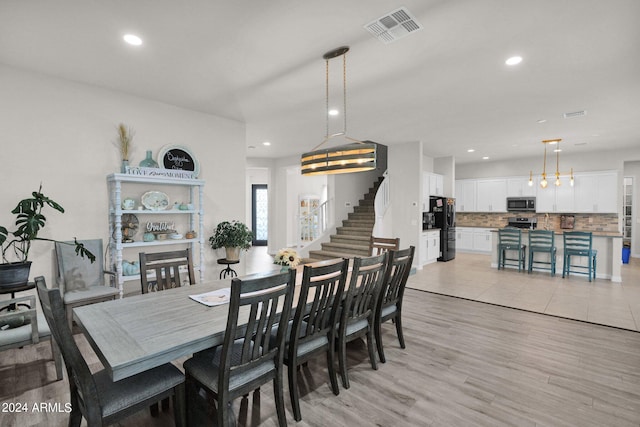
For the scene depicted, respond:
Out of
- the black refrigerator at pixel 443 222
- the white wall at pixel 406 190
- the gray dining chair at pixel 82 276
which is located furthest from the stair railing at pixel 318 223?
the gray dining chair at pixel 82 276

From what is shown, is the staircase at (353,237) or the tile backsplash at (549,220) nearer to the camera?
the staircase at (353,237)

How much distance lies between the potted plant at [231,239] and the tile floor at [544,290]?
2625 mm

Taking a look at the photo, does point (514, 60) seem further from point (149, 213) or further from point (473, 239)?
point (473, 239)

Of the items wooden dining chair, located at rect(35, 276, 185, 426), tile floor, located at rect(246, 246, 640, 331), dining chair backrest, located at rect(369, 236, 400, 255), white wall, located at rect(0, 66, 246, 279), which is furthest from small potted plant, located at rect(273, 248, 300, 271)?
tile floor, located at rect(246, 246, 640, 331)

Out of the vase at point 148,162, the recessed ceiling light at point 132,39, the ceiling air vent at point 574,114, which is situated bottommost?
the vase at point 148,162

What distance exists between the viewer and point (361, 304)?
8.59 feet

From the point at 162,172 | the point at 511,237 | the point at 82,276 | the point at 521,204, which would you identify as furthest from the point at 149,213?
the point at 521,204

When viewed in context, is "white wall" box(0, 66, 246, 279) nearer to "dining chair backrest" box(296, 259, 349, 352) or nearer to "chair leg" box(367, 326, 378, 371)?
"dining chair backrest" box(296, 259, 349, 352)

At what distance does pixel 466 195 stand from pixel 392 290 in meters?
8.14

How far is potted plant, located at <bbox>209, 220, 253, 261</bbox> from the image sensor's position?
4.67m

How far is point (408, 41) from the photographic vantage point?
2.79m

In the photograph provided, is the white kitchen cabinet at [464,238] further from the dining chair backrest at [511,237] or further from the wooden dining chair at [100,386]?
the wooden dining chair at [100,386]

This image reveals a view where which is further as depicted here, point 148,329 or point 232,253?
point 232,253

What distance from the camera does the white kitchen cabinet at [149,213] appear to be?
149 inches
